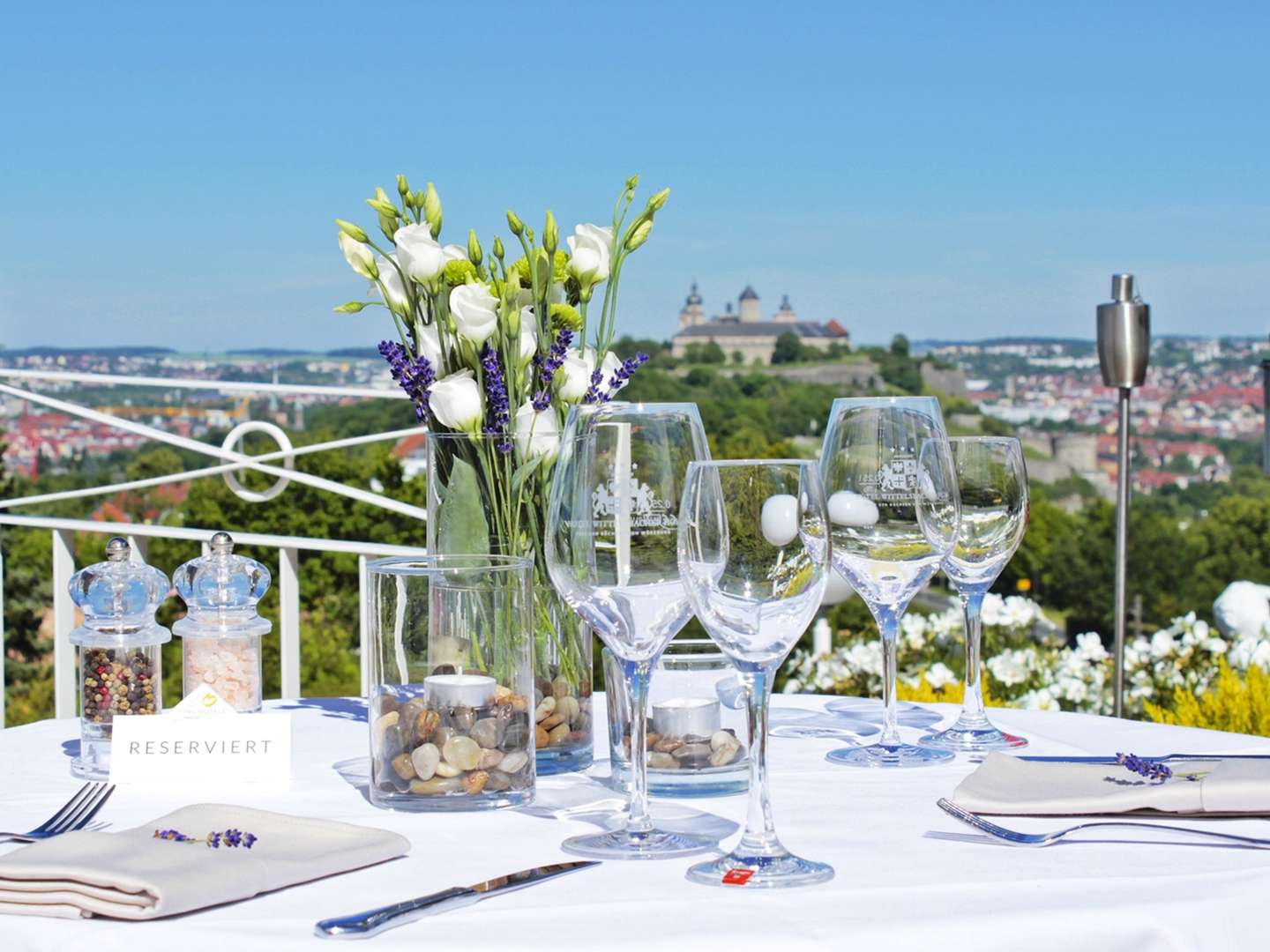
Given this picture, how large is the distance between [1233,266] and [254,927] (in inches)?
2462

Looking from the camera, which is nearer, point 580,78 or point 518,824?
point 518,824

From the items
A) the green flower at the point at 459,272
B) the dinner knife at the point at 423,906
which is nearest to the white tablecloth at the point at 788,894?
the dinner knife at the point at 423,906

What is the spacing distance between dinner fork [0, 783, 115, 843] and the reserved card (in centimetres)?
3

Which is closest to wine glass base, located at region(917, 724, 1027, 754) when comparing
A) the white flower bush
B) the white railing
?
the white railing

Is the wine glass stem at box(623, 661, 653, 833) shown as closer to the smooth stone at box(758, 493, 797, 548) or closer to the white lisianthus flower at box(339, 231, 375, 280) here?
the smooth stone at box(758, 493, 797, 548)

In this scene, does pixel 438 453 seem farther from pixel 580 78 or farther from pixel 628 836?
pixel 580 78

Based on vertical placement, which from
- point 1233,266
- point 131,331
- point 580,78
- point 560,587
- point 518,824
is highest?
point 580,78

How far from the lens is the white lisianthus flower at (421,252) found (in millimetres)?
1176

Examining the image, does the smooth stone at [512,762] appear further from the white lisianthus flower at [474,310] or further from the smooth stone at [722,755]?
the white lisianthus flower at [474,310]

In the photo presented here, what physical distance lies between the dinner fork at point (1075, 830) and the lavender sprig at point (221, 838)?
18.8 inches

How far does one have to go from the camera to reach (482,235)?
1.26 meters

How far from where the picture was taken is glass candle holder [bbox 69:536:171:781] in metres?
1.19

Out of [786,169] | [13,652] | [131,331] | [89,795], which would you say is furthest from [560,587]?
[786,169]

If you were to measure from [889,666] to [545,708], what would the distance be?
293mm
